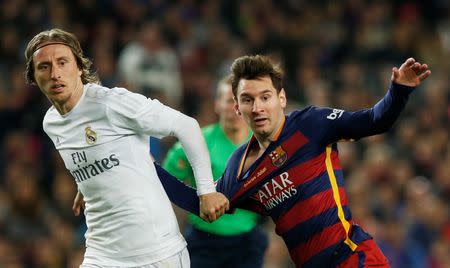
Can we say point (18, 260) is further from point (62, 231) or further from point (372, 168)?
point (372, 168)

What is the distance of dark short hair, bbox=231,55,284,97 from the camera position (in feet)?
16.5

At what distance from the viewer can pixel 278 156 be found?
4.94 metres

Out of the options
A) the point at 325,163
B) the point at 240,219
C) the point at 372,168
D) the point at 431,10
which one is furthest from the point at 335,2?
the point at 325,163

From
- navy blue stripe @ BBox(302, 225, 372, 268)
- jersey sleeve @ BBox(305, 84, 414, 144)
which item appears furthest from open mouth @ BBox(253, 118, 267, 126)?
navy blue stripe @ BBox(302, 225, 372, 268)

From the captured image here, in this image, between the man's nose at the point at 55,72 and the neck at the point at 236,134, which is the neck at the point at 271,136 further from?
the neck at the point at 236,134

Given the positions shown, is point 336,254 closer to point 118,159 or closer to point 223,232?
point 118,159

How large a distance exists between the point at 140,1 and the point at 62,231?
389 cm

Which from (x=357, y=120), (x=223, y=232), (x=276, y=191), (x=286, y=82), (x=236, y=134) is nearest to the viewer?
(x=357, y=120)

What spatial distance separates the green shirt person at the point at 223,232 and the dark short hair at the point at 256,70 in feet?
4.19

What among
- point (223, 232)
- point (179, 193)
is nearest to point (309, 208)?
point (179, 193)

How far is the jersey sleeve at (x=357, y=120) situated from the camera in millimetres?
4543

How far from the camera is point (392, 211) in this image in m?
9.48

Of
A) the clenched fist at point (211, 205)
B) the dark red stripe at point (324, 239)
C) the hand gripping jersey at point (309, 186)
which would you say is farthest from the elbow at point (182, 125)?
the dark red stripe at point (324, 239)

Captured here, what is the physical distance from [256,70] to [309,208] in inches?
32.0
